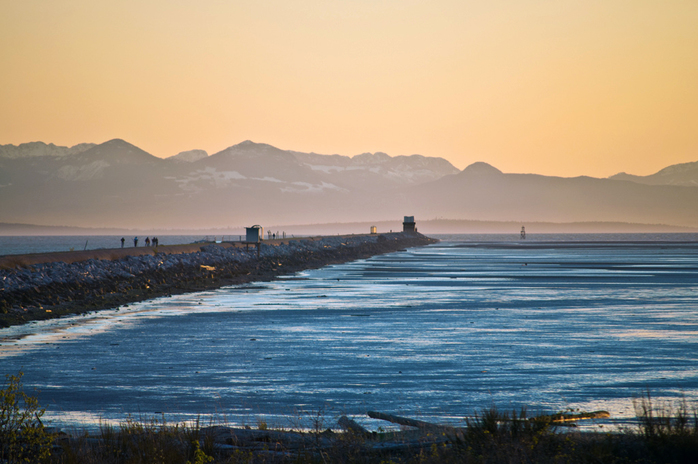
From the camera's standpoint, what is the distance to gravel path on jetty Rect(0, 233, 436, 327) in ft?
96.4

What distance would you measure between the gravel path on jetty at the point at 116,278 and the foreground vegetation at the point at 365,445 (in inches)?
699

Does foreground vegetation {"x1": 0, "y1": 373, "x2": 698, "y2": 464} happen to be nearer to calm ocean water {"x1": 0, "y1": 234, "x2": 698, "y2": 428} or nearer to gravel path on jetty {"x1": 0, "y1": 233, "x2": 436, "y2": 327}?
calm ocean water {"x1": 0, "y1": 234, "x2": 698, "y2": 428}

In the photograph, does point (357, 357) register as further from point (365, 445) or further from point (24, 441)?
point (24, 441)

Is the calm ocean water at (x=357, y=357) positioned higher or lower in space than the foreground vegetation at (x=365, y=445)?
lower

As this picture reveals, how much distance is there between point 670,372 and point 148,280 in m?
32.0

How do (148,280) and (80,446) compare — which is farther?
(148,280)

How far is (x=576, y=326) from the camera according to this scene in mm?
22844

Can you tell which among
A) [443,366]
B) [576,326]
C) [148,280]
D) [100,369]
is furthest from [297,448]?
[148,280]

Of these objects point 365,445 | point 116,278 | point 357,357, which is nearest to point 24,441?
point 365,445

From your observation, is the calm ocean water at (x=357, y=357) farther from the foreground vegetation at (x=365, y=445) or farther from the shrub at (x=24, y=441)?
the shrub at (x=24, y=441)

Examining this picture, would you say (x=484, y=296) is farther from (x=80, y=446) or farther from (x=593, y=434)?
(x=80, y=446)

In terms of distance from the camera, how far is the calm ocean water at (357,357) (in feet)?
41.0

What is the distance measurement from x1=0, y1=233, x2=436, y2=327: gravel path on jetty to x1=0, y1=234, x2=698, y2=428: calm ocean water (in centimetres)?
279

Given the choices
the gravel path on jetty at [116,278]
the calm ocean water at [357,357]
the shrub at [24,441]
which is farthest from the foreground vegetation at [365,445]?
the gravel path on jetty at [116,278]
